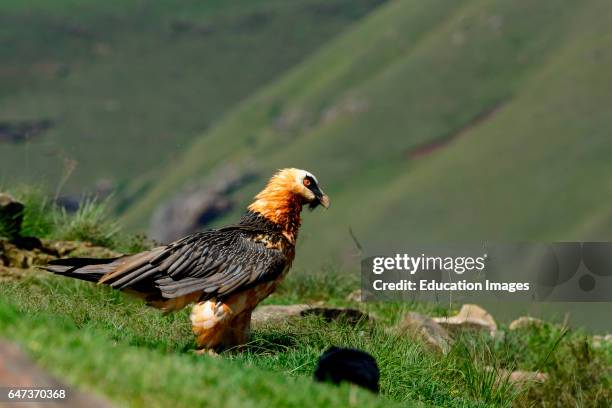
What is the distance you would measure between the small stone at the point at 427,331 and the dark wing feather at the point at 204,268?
106 inches

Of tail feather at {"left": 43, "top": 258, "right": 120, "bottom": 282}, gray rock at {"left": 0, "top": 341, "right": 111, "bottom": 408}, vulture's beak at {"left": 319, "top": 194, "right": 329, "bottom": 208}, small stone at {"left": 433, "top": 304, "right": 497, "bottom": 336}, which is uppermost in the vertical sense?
vulture's beak at {"left": 319, "top": 194, "right": 329, "bottom": 208}

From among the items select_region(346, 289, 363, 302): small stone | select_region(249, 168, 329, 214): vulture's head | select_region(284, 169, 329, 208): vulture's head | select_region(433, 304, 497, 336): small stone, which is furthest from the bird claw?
select_region(346, 289, 363, 302): small stone

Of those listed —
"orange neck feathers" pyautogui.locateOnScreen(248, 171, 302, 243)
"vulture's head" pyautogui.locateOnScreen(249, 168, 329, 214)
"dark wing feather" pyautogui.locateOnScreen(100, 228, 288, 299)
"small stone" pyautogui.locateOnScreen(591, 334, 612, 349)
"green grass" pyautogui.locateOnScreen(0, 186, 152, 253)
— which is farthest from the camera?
"small stone" pyautogui.locateOnScreen(591, 334, 612, 349)

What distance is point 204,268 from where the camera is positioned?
Answer: 11273mm

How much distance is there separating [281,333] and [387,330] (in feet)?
5.26

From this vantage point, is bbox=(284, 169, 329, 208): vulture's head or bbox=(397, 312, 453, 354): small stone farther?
bbox=(397, 312, 453, 354): small stone

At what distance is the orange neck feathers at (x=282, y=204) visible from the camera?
39.5 feet

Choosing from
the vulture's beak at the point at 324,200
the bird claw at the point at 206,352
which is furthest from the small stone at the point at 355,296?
the bird claw at the point at 206,352

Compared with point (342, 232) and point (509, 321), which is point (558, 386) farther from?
point (342, 232)

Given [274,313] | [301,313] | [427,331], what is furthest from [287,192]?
[427,331]

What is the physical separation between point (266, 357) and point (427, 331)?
137 inches

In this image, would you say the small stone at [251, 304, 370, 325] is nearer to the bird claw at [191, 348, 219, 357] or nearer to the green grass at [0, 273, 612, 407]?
the green grass at [0, 273, 612, 407]

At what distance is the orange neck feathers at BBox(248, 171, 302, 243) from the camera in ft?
39.5

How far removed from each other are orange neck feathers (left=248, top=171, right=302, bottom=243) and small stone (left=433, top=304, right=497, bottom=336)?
144 inches
